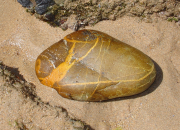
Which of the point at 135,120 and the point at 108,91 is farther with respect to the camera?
the point at 135,120

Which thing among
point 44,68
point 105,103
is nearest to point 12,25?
point 44,68

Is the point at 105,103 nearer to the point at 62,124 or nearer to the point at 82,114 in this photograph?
the point at 82,114

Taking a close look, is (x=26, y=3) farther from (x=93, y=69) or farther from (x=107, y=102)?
(x=107, y=102)

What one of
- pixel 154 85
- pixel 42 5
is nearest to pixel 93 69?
pixel 154 85

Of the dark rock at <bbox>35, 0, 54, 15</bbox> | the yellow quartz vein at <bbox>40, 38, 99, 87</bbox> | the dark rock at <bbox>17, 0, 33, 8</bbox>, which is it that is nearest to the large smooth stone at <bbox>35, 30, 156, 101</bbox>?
the yellow quartz vein at <bbox>40, 38, 99, 87</bbox>

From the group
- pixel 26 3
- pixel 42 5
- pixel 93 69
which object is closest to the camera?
pixel 93 69

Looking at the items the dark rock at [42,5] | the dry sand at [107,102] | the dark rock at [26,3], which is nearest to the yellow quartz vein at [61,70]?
the dry sand at [107,102]

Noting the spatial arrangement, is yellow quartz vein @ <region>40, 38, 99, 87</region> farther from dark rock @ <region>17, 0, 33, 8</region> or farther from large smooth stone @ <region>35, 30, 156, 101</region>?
dark rock @ <region>17, 0, 33, 8</region>
